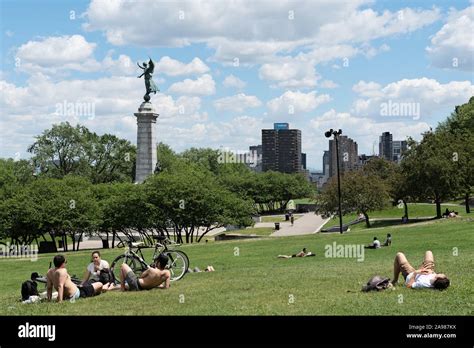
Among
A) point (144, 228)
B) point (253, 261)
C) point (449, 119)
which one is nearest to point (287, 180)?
point (449, 119)

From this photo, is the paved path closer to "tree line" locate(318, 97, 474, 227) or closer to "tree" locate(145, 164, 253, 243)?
"tree line" locate(318, 97, 474, 227)

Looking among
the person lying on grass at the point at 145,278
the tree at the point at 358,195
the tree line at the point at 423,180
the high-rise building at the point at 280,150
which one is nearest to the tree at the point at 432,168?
the tree line at the point at 423,180

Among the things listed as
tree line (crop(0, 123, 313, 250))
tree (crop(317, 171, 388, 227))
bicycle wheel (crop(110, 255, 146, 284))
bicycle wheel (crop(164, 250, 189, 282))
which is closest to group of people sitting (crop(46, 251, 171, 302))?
bicycle wheel (crop(110, 255, 146, 284))

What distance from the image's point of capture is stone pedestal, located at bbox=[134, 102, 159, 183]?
6256 cm

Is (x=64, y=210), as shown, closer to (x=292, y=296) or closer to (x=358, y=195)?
(x=358, y=195)

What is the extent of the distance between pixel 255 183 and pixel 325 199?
43.2m

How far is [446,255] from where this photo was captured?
799 inches

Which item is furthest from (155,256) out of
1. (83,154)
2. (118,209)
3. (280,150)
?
(280,150)

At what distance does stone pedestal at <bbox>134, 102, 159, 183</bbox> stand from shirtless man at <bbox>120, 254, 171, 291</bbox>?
48927 millimetres

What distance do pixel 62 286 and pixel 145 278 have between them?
1856 millimetres

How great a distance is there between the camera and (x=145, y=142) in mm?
62656

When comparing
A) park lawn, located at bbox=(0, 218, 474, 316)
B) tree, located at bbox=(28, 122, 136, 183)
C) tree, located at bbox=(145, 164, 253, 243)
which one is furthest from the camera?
tree, located at bbox=(28, 122, 136, 183)
